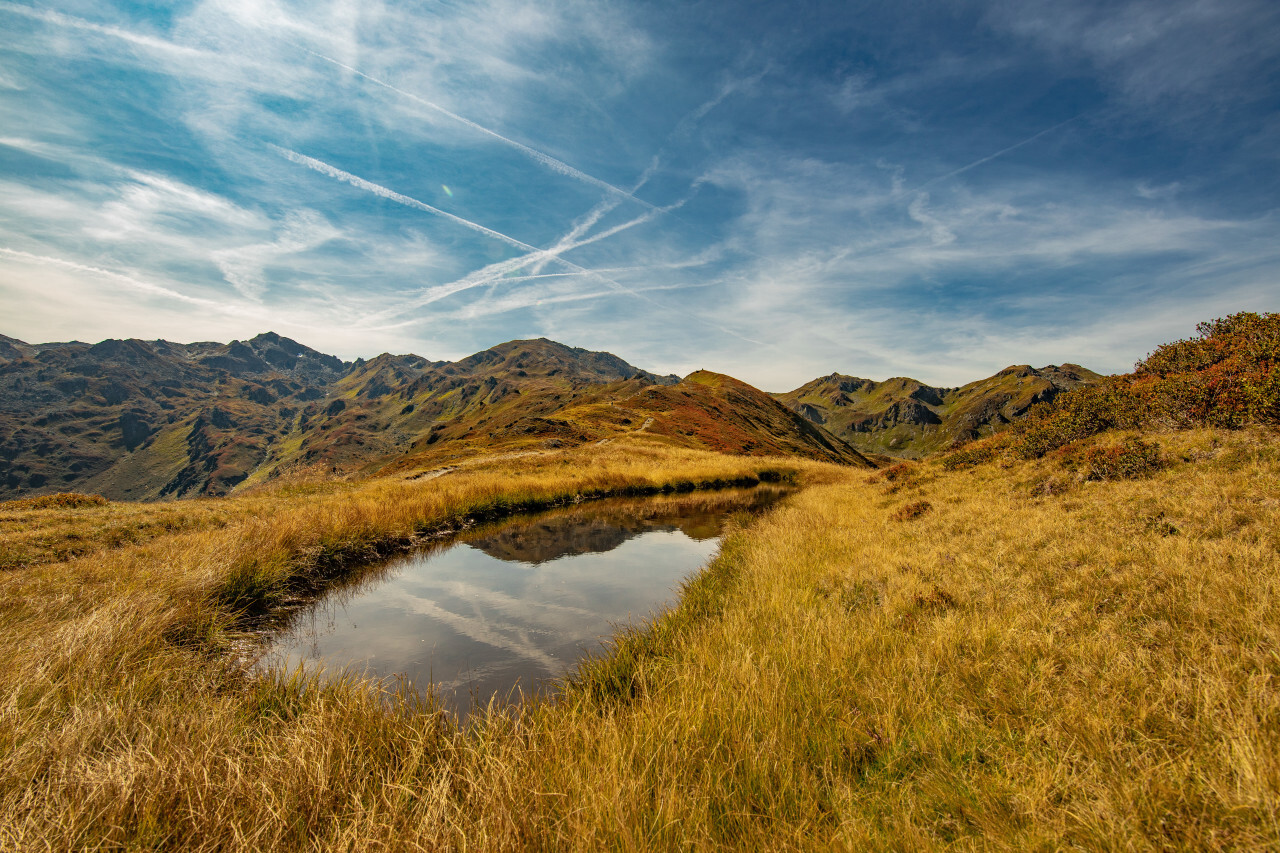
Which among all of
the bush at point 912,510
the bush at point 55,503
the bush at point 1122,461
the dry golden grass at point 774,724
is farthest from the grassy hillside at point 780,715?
the bush at point 55,503

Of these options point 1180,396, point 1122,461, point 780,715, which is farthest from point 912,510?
point 780,715

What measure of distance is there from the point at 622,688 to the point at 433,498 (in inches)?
672

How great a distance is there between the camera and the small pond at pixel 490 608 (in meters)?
7.98

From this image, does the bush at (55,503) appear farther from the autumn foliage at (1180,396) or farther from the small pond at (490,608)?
the autumn foliage at (1180,396)

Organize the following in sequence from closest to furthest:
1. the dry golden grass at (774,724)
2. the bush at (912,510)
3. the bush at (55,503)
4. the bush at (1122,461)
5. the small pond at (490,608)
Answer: the dry golden grass at (774,724) < the small pond at (490,608) < the bush at (1122,461) < the bush at (912,510) < the bush at (55,503)

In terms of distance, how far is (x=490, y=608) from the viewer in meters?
11.1

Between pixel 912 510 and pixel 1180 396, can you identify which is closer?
pixel 1180 396

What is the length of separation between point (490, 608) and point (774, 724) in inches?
325

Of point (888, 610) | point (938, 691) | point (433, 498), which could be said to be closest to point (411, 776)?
point (938, 691)

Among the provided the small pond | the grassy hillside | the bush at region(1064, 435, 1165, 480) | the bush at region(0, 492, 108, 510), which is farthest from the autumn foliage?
the bush at region(0, 492, 108, 510)

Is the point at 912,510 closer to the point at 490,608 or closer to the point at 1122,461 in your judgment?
the point at 1122,461

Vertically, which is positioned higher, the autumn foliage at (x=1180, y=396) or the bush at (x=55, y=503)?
the autumn foliage at (x=1180, y=396)

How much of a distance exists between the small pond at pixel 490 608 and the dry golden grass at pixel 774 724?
135 centimetres

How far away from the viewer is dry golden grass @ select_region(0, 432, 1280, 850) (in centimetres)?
309
